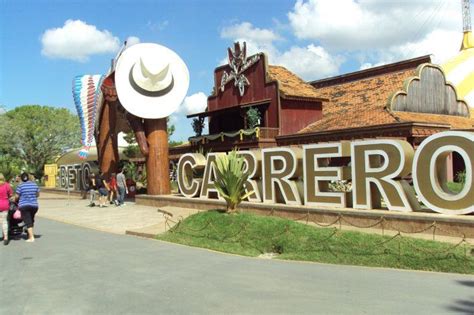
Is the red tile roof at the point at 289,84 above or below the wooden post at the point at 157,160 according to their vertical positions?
above

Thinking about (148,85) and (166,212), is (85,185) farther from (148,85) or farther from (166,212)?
(166,212)

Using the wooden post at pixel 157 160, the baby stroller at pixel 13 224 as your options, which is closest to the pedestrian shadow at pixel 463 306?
the baby stroller at pixel 13 224

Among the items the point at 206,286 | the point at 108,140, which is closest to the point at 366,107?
the point at 108,140

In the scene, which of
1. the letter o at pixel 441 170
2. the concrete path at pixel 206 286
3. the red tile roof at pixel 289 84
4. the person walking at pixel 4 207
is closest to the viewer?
the concrete path at pixel 206 286

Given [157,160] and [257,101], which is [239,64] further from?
[157,160]

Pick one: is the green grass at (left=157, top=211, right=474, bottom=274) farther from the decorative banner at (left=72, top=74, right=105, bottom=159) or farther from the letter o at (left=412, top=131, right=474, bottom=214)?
the decorative banner at (left=72, top=74, right=105, bottom=159)

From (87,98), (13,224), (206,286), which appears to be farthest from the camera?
(87,98)

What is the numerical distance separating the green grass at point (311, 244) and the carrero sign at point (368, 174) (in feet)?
6.65

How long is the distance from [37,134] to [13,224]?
44.8 meters

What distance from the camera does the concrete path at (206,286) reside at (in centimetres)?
586

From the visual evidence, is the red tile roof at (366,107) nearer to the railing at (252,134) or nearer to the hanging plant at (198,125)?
the railing at (252,134)

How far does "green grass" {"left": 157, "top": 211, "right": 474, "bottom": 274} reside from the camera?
834cm

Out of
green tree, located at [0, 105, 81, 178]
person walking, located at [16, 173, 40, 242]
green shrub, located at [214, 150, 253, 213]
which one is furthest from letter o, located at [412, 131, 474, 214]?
green tree, located at [0, 105, 81, 178]

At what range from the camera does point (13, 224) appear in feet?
38.5
